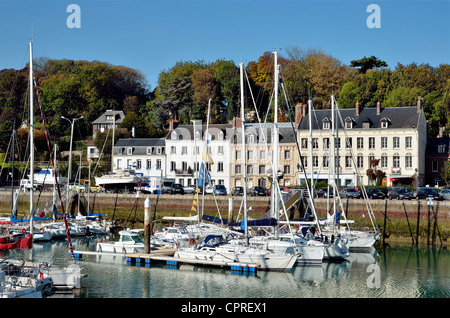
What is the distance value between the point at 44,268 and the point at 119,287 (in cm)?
399

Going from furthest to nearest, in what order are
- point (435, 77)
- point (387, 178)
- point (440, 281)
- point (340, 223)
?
1. point (435, 77)
2. point (387, 178)
3. point (340, 223)
4. point (440, 281)

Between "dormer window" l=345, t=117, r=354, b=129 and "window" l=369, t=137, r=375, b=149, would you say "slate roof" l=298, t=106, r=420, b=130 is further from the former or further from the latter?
"window" l=369, t=137, r=375, b=149

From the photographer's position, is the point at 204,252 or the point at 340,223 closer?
the point at 204,252

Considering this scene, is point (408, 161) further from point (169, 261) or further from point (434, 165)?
point (169, 261)

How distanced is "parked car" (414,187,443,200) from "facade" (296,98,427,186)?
830 cm

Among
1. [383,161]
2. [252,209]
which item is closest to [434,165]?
[383,161]

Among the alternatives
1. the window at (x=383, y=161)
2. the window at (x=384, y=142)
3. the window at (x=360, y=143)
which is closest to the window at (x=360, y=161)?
the window at (x=360, y=143)

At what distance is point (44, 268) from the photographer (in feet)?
85.4

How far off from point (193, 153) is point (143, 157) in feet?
21.0

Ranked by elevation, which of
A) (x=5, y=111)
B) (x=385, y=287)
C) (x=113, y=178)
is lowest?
(x=385, y=287)

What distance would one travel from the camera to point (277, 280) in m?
30.2

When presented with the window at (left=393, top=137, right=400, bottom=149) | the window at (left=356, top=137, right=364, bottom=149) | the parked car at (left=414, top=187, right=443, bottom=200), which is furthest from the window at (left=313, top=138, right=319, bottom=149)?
the parked car at (left=414, top=187, right=443, bottom=200)
